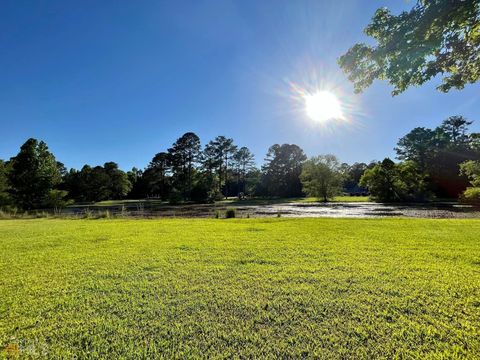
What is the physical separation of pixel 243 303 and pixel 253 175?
2749 inches

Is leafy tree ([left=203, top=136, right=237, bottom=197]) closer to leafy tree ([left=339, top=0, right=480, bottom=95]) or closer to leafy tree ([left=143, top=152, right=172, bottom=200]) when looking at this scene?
leafy tree ([left=143, top=152, right=172, bottom=200])

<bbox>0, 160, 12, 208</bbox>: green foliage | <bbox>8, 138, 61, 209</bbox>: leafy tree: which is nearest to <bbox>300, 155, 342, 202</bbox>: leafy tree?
<bbox>8, 138, 61, 209</bbox>: leafy tree

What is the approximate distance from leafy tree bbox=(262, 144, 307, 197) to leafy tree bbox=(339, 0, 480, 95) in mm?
56165

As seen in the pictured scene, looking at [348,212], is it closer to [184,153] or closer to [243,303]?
[243,303]

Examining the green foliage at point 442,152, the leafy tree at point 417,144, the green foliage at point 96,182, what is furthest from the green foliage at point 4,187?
the leafy tree at point 417,144

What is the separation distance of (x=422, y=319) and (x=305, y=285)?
134 cm

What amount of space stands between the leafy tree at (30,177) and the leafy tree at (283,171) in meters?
44.8

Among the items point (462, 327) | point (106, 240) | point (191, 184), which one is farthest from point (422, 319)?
point (191, 184)

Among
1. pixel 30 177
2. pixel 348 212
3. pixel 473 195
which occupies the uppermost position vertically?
pixel 30 177

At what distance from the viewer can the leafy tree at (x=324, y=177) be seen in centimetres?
4169

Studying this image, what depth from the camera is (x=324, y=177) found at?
41.8 metres

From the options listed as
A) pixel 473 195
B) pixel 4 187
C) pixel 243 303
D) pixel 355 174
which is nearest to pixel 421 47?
pixel 243 303

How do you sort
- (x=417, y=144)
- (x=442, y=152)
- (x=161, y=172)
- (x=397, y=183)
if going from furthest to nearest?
(x=161, y=172)
(x=417, y=144)
(x=442, y=152)
(x=397, y=183)

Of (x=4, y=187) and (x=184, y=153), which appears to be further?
(x=184, y=153)
